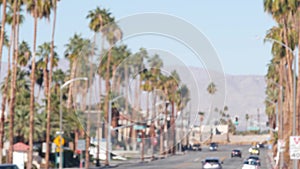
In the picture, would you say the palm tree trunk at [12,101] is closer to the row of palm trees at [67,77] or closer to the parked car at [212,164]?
the row of palm trees at [67,77]

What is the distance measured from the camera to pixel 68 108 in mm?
114875

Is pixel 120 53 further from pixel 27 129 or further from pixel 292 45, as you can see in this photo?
pixel 292 45

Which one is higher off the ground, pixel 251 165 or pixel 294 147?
pixel 294 147

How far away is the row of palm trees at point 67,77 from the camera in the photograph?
7525cm

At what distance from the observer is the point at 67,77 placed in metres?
139

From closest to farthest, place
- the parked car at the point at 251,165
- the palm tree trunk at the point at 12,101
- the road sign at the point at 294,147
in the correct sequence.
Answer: the road sign at the point at 294,147 → the parked car at the point at 251,165 → the palm tree trunk at the point at 12,101

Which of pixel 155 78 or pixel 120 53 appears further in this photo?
pixel 155 78

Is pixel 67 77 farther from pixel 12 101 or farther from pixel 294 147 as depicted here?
pixel 294 147

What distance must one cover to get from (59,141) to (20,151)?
1966cm

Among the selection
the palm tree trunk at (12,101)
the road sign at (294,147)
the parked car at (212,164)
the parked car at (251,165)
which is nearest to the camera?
the road sign at (294,147)

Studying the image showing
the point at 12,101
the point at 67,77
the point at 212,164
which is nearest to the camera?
the point at 212,164

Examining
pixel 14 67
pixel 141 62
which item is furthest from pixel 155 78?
pixel 14 67

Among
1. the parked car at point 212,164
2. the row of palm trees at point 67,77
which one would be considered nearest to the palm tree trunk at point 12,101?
the row of palm trees at point 67,77

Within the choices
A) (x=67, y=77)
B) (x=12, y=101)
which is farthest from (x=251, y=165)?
(x=67, y=77)
